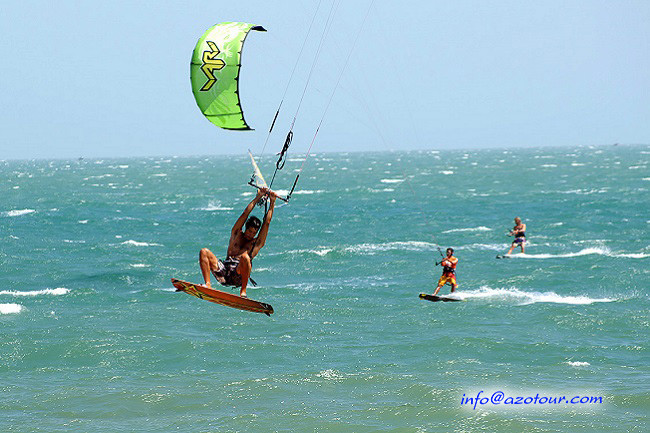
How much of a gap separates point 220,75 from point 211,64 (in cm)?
26

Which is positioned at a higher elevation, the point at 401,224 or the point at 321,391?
the point at 401,224

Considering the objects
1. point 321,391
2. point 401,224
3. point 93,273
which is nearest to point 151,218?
point 401,224

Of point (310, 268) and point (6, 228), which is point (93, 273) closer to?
point (310, 268)

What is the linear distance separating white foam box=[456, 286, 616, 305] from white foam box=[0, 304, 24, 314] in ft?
60.4

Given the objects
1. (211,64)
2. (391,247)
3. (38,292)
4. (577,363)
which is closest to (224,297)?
(211,64)

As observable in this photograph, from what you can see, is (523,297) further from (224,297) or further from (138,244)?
(138,244)

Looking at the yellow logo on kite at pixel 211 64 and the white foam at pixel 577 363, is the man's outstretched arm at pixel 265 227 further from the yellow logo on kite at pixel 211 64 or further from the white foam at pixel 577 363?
the white foam at pixel 577 363

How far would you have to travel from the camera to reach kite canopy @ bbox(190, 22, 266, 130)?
14461 mm

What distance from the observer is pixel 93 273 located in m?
43.1

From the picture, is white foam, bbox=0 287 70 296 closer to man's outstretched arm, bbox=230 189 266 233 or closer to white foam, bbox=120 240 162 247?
white foam, bbox=120 240 162 247

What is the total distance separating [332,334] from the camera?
3019cm

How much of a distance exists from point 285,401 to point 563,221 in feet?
145

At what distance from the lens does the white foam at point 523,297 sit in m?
34.6

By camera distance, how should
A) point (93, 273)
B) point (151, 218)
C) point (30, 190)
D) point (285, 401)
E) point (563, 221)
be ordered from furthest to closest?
1. point (30, 190)
2. point (151, 218)
3. point (563, 221)
4. point (93, 273)
5. point (285, 401)
